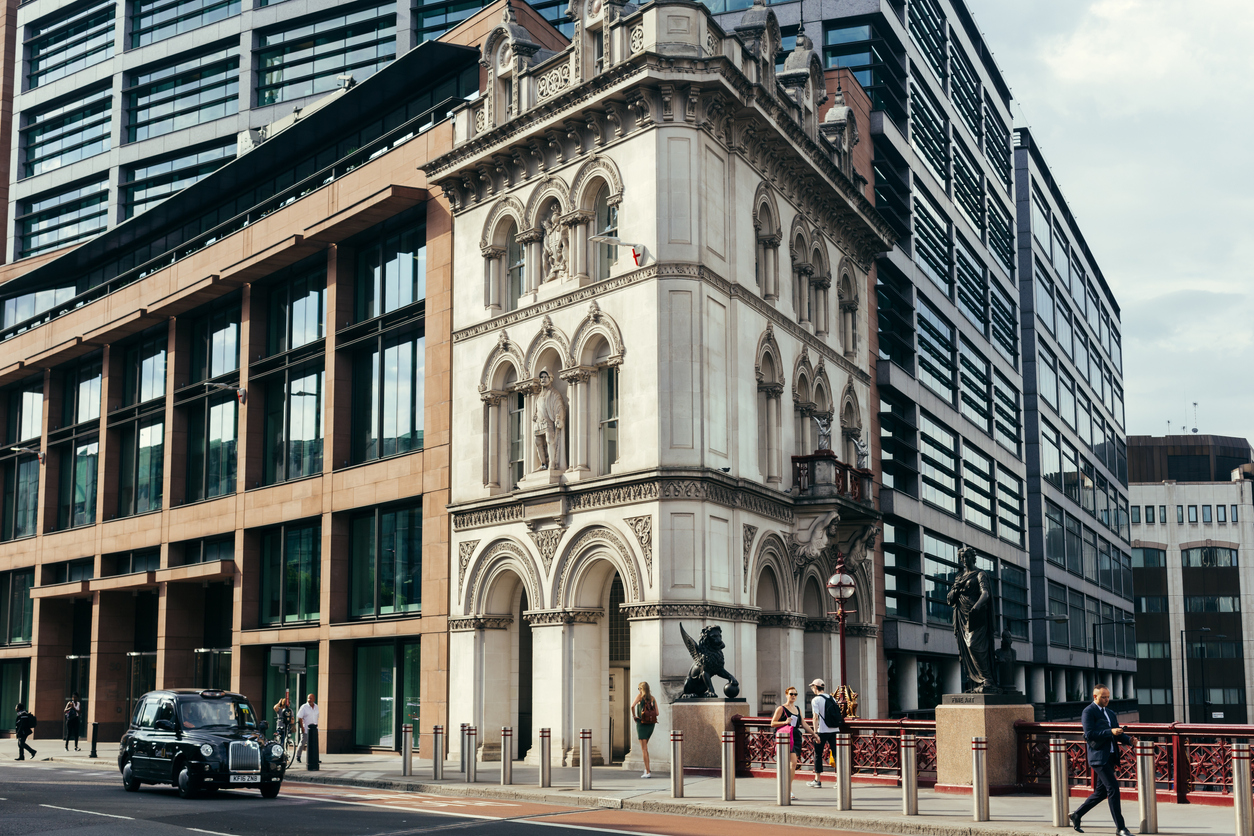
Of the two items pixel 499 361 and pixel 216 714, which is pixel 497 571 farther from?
→ pixel 216 714

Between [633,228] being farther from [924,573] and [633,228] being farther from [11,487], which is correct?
[11,487]

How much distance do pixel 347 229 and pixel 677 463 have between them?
15.5m

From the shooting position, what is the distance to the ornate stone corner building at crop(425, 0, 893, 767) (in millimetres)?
29859

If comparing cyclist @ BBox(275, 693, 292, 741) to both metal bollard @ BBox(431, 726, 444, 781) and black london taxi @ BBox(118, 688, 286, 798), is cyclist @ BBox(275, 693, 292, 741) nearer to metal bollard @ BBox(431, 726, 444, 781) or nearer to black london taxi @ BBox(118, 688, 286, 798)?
metal bollard @ BBox(431, 726, 444, 781)

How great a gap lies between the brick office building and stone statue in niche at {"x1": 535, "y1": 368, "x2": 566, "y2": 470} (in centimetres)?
453

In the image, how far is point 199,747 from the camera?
22969 mm

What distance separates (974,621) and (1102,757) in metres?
5.90

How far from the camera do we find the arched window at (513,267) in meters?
34.6

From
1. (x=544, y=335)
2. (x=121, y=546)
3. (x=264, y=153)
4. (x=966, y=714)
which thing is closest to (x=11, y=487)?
(x=121, y=546)

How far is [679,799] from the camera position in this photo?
71.9 feet

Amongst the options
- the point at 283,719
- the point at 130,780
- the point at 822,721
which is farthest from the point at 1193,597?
the point at 130,780

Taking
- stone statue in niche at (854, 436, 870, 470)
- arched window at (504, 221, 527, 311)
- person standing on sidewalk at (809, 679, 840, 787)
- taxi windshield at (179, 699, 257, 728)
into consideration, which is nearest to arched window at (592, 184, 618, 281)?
arched window at (504, 221, 527, 311)

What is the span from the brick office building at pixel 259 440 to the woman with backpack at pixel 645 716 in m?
9.21

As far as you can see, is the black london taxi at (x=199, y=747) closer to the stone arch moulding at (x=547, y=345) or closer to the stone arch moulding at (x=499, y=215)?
the stone arch moulding at (x=547, y=345)
